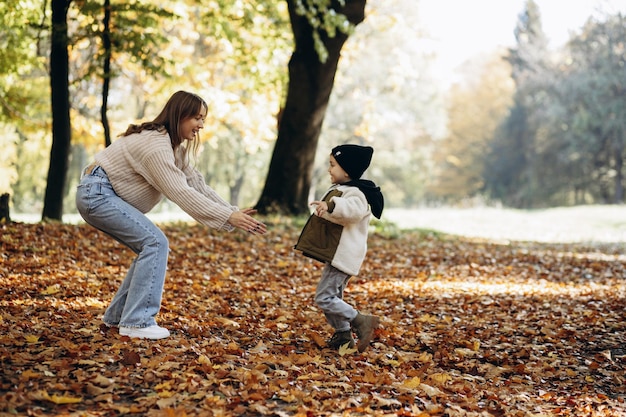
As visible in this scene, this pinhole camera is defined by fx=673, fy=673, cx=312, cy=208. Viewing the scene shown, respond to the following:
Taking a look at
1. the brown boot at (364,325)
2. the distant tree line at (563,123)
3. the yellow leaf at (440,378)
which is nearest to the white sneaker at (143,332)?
the brown boot at (364,325)

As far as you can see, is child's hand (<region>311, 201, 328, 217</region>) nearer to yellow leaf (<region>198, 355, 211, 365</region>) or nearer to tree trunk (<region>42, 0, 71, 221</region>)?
yellow leaf (<region>198, 355, 211, 365</region>)

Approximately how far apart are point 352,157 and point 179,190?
1313 millimetres

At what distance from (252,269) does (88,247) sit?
2.24m

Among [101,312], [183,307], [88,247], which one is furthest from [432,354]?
[88,247]

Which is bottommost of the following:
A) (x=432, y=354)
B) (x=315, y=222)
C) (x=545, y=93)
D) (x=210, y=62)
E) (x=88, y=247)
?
(x=432, y=354)

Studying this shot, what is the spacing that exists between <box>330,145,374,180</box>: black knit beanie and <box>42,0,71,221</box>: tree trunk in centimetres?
738

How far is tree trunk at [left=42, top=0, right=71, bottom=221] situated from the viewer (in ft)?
36.8

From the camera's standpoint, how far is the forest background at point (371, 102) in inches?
608

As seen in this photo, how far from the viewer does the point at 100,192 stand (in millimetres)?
4898

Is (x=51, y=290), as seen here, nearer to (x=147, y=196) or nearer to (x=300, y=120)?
(x=147, y=196)

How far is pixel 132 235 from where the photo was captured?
16.2ft

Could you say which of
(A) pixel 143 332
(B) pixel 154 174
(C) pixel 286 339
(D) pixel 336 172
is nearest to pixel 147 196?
(B) pixel 154 174

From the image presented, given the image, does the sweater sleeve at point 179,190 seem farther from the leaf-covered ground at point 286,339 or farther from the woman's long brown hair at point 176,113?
the leaf-covered ground at point 286,339

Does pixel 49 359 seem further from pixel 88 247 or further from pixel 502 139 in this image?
pixel 502 139
